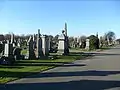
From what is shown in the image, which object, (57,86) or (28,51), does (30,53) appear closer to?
(28,51)

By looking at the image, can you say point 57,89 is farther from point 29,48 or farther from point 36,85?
point 29,48

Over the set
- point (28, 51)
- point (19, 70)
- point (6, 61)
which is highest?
point (28, 51)

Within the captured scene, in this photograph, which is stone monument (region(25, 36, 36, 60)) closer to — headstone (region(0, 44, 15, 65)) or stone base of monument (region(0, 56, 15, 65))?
headstone (region(0, 44, 15, 65))

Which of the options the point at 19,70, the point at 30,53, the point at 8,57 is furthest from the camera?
the point at 30,53

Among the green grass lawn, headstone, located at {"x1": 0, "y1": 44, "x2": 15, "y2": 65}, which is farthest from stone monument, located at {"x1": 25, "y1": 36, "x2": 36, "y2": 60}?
the green grass lawn

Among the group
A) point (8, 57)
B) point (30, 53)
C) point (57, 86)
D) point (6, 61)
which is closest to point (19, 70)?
→ point (6, 61)

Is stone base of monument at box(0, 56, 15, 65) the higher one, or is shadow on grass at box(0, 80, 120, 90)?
stone base of monument at box(0, 56, 15, 65)

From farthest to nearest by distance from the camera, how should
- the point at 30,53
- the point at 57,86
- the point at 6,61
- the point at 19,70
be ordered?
the point at 30,53 < the point at 6,61 < the point at 19,70 < the point at 57,86

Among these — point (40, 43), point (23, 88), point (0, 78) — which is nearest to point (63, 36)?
point (40, 43)

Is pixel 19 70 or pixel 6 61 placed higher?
pixel 6 61

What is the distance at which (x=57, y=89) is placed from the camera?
11820 millimetres

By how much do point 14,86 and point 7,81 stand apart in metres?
1.52

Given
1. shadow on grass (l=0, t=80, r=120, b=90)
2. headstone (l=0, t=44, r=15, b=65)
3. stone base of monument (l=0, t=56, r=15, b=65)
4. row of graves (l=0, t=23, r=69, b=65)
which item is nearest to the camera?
shadow on grass (l=0, t=80, r=120, b=90)

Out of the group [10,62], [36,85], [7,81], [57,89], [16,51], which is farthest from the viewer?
[16,51]
